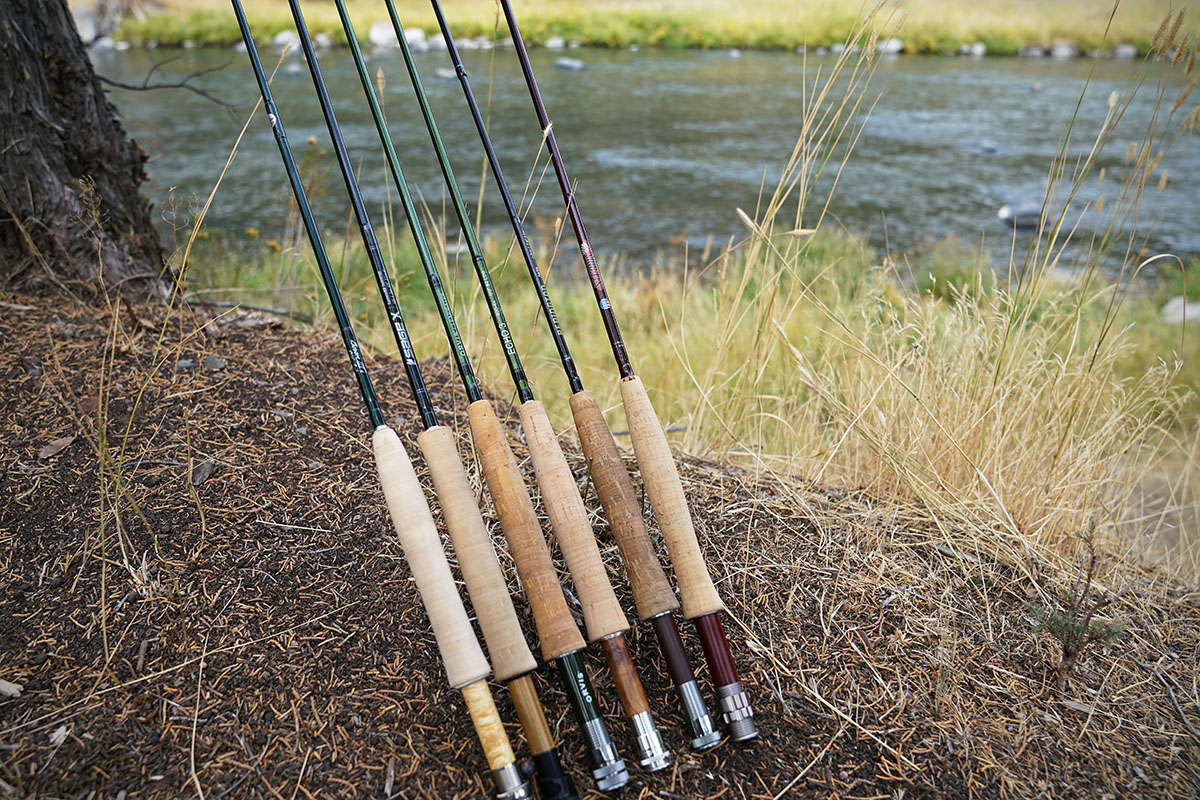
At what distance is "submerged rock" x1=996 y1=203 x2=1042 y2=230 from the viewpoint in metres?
7.41

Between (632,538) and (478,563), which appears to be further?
(632,538)

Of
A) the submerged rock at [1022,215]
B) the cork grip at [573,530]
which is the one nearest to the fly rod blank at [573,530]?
the cork grip at [573,530]

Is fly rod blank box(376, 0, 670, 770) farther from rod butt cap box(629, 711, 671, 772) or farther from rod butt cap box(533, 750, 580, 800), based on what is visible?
rod butt cap box(533, 750, 580, 800)

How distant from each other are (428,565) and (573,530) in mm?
253

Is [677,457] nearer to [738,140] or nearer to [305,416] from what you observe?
[305,416]

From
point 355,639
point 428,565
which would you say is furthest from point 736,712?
point 355,639

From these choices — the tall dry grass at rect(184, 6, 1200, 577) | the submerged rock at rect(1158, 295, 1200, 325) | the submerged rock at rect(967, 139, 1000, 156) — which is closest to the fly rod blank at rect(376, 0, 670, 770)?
the tall dry grass at rect(184, 6, 1200, 577)

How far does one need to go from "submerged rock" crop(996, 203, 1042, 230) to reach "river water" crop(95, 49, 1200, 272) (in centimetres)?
16

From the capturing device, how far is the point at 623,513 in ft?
4.68

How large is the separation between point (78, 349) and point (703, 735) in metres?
1.76

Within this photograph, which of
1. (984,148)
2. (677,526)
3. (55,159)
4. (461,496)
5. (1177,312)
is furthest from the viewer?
(984,148)

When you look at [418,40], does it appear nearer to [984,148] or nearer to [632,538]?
[984,148]

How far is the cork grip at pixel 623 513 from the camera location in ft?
4.48

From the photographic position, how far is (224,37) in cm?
1504
